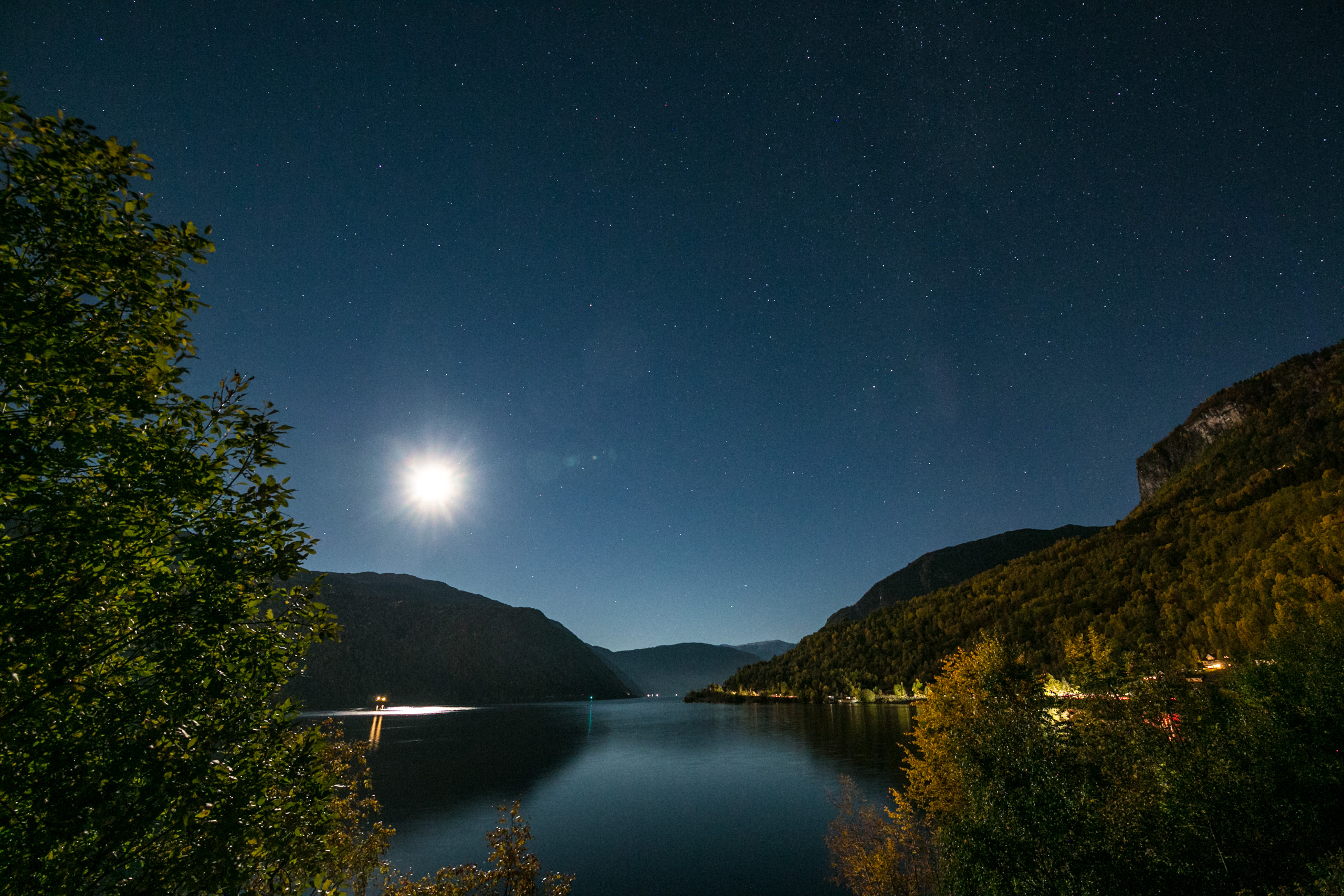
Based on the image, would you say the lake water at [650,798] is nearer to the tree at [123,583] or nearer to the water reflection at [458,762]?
the water reflection at [458,762]

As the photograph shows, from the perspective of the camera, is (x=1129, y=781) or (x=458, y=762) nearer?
(x=1129, y=781)

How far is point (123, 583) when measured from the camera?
768 centimetres

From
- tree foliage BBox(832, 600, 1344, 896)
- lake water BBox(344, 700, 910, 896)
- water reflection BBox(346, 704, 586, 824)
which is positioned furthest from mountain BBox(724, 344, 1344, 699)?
water reflection BBox(346, 704, 586, 824)

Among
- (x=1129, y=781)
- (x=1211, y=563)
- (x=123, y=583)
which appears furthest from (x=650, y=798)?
(x=1211, y=563)

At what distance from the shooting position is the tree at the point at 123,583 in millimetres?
6762

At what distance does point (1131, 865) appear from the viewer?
23.6 m

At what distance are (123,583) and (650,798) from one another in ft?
285

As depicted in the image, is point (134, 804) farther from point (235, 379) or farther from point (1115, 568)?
point (1115, 568)

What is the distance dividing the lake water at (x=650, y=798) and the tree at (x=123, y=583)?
832 inches

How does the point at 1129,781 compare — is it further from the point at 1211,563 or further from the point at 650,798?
the point at 1211,563

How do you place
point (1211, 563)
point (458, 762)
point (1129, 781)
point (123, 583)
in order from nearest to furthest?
point (123, 583) → point (1129, 781) → point (458, 762) → point (1211, 563)

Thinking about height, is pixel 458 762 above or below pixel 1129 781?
below

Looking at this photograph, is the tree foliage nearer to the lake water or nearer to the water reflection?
the lake water

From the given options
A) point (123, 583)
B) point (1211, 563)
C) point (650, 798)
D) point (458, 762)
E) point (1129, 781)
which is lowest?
point (458, 762)
